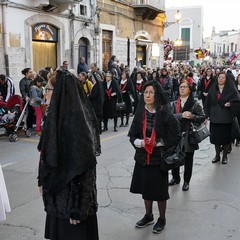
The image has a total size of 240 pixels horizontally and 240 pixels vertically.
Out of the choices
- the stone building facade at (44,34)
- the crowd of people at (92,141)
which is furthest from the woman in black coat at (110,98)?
the stone building facade at (44,34)

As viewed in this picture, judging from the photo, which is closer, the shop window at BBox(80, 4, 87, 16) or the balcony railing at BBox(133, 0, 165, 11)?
the shop window at BBox(80, 4, 87, 16)

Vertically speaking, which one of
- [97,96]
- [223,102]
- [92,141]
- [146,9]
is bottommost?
[97,96]

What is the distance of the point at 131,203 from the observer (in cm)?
482

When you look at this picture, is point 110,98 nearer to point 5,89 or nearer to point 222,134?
point 5,89

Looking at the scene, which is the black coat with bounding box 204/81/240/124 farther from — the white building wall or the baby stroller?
the white building wall

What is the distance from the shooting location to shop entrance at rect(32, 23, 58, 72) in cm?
1416

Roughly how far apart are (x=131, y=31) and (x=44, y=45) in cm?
753

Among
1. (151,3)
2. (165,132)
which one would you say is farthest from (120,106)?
(151,3)

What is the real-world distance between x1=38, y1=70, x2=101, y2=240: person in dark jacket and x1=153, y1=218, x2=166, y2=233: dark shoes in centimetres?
155

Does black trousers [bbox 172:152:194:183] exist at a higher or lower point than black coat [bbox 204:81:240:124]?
lower

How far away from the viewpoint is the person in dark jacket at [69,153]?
253cm

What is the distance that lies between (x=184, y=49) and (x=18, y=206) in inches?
1959

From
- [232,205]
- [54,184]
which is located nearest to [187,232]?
[232,205]

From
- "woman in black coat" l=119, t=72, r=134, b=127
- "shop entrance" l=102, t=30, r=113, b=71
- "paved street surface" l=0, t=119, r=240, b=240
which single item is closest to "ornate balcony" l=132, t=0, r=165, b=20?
"shop entrance" l=102, t=30, r=113, b=71
